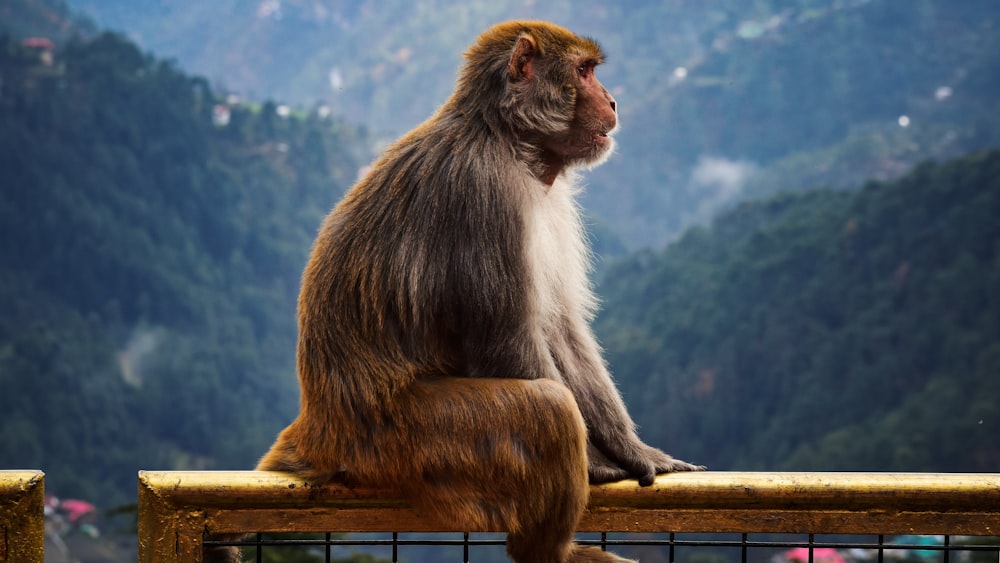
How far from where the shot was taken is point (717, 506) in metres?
2.66

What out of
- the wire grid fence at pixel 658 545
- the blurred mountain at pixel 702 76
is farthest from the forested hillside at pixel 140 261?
the wire grid fence at pixel 658 545

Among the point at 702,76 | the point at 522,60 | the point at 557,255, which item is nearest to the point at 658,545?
the point at 557,255

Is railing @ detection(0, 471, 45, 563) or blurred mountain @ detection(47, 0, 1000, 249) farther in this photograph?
blurred mountain @ detection(47, 0, 1000, 249)

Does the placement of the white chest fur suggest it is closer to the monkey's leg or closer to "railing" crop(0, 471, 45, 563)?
the monkey's leg

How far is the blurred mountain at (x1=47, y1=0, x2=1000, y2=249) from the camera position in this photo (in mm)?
43812

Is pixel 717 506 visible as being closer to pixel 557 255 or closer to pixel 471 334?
pixel 471 334

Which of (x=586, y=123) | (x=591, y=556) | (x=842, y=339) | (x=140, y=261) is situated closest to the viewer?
(x=591, y=556)

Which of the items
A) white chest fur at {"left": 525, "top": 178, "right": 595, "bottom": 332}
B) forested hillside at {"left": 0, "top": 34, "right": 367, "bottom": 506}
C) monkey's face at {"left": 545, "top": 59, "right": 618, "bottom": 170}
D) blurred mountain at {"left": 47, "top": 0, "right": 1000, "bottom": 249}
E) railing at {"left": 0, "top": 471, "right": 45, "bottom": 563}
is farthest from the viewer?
blurred mountain at {"left": 47, "top": 0, "right": 1000, "bottom": 249}

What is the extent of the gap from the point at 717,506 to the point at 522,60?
1.47 meters

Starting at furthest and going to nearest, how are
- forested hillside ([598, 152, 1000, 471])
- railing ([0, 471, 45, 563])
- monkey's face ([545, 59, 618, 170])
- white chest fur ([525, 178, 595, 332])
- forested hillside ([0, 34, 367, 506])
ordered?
1. forested hillside ([0, 34, 367, 506])
2. forested hillside ([598, 152, 1000, 471])
3. monkey's face ([545, 59, 618, 170])
4. white chest fur ([525, 178, 595, 332])
5. railing ([0, 471, 45, 563])

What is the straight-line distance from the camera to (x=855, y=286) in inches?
1116

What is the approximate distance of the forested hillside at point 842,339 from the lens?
993 inches

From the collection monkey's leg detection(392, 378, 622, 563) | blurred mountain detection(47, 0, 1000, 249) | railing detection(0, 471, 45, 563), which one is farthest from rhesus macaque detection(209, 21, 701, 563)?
blurred mountain detection(47, 0, 1000, 249)

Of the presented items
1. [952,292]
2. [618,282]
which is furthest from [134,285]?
[952,292]
